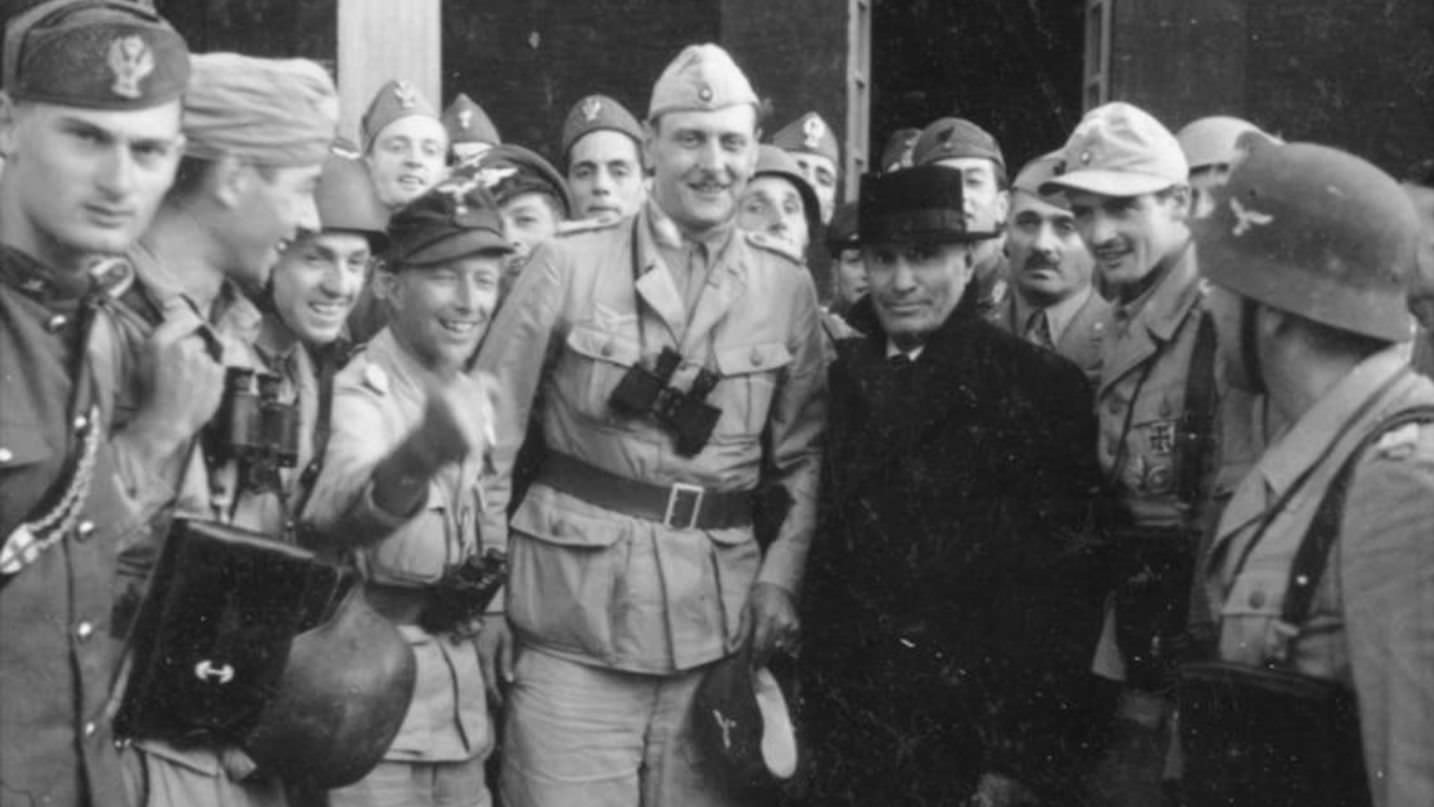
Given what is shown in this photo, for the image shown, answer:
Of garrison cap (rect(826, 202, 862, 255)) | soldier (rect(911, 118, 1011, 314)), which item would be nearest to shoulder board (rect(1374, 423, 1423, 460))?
garrison cap (rect(826, 202, 862, 255))

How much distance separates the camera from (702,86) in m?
5.77

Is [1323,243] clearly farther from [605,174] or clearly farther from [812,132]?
[812,132]

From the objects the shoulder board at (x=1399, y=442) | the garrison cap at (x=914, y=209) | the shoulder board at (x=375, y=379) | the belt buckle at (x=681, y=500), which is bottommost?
the belt buckle at (x=681, y=500)

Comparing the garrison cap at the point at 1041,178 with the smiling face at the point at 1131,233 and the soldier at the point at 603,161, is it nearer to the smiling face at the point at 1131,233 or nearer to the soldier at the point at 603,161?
the smiling face at the point at 1131,233

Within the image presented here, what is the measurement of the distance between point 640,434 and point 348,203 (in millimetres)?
1014

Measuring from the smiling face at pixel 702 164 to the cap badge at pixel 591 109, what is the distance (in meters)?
2.56

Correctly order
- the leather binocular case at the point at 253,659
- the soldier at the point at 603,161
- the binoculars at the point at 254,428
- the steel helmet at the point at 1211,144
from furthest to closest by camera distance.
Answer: the soldier at the point at 603,161 → the steel helmet at the point at 1211,144 → the binoculars at the point at 254,428 → the leather binocular case at the point at 253,659

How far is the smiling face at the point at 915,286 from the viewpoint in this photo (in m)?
5.77

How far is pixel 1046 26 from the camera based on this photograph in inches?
596

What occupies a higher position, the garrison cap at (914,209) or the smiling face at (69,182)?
the smiling face at (69,182)

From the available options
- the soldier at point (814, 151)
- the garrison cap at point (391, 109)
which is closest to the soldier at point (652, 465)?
the garrison cap at point (391, 109)

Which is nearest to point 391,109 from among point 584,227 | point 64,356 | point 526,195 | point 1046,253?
Answer: point 526,195

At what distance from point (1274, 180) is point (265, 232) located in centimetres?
188

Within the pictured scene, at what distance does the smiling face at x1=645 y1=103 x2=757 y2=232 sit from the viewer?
18.9 feet
